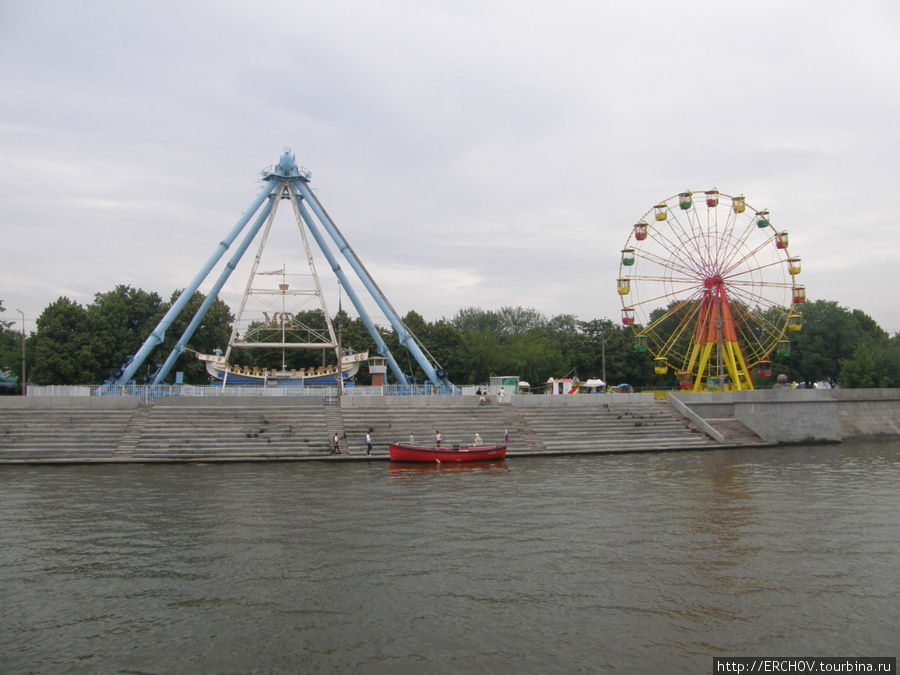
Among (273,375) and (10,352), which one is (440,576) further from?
(10,352)

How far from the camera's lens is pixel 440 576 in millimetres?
13320

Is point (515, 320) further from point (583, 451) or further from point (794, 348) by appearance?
point (583, 451)

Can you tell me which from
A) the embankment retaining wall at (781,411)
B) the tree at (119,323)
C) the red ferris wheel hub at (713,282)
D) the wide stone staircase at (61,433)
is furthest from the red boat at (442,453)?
the tree at (119,323)

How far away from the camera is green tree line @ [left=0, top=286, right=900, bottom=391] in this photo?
50875 mm

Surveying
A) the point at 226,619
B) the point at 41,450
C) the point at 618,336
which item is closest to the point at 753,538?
the point at 226,619

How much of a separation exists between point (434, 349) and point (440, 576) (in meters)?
53.7

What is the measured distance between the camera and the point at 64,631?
34.8 feet

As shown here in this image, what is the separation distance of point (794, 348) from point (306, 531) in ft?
238

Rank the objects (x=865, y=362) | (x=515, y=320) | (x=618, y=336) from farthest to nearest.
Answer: (x=515, y=320)
(x=618, y=336)
(x=865, y=362)

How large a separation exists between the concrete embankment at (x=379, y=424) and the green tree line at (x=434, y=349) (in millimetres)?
13299

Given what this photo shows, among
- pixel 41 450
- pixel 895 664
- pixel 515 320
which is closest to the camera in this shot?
pixel 895 664

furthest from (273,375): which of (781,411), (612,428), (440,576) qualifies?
(440,576)

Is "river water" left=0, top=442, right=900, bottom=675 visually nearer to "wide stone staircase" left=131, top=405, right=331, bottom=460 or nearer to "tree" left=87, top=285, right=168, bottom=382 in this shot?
"wide stone staircase" left=131, top=405, right=331, bottom=460

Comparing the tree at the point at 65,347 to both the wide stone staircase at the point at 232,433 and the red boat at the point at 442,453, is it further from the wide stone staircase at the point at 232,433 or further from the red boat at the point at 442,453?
the red boat at the point at 442,453
